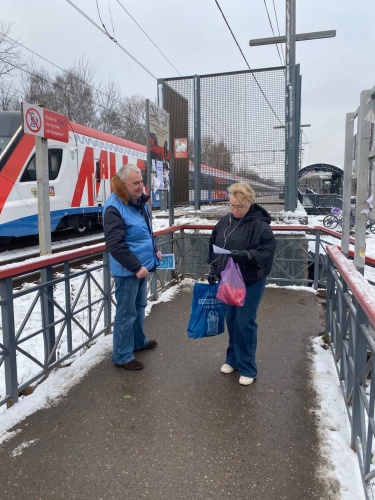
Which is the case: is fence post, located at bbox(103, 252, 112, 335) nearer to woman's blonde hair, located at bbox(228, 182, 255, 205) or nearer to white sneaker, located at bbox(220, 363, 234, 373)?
white sneaker, located at bbox(220, 363, 234, 373)

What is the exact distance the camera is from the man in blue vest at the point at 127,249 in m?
3.15

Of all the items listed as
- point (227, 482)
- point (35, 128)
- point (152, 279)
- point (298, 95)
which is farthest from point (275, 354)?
point (298, 95)

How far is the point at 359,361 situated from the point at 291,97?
6.82 metres

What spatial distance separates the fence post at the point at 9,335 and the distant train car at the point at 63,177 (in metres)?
7.07

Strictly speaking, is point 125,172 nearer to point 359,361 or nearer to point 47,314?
point 47,314

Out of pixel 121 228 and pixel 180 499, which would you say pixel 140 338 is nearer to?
pixel 121 228

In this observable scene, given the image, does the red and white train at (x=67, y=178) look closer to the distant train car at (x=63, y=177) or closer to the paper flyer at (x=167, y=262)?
the distant train car at (x=63, y=177)

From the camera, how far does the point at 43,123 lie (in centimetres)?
355

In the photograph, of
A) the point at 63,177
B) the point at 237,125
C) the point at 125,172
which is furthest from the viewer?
the point at 63,177

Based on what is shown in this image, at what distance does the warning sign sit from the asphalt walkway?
215 centimetres

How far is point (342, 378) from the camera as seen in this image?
305 cm

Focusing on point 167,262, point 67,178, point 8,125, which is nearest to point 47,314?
point 167,262

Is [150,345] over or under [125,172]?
under

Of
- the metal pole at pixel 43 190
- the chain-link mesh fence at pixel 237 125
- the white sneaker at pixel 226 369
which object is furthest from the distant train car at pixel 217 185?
the white sneaker at pixel 226 369
